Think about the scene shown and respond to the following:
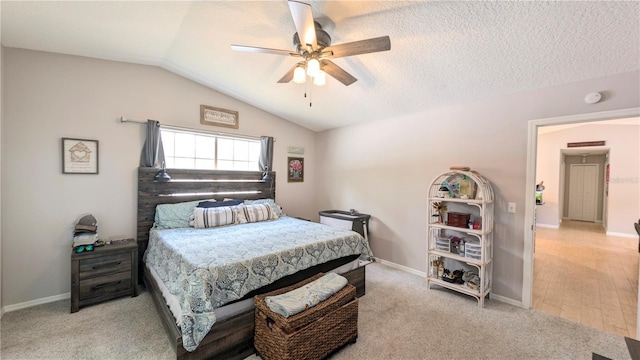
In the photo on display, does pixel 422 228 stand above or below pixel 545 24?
below

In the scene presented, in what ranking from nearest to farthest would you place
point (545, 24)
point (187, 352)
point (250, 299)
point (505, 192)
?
1. point (187, 352)
2. point (545, 24)
3. point (250, 299)
4. point (505, 192)

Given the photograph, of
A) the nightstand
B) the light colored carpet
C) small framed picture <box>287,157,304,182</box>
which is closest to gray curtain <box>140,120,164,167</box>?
the nightstand

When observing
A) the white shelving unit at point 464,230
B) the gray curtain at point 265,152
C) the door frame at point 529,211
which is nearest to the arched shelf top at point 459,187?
the white shelving unit at point 464,230

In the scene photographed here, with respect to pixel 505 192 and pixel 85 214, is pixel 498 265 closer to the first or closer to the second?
pixel 505 192

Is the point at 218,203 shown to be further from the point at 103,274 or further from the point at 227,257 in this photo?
the point at 227,257

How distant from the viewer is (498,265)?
2.95 metres

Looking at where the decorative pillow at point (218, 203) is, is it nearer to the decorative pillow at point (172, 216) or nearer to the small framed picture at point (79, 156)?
the decorative pillow at point (172, 216)

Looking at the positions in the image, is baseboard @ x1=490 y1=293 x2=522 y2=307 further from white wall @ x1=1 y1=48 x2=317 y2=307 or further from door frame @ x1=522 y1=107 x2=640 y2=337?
white wall @ x1=1 y1=48 x2=317 y2=307

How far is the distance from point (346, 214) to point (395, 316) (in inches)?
81.3

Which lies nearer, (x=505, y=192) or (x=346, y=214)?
(x=505, y=192)

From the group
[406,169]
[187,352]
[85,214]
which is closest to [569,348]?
[406,169]

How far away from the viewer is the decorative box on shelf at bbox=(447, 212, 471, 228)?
9.73 feet

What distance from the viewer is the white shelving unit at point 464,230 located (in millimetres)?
2777

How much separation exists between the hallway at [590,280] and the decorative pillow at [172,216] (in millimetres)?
4392
